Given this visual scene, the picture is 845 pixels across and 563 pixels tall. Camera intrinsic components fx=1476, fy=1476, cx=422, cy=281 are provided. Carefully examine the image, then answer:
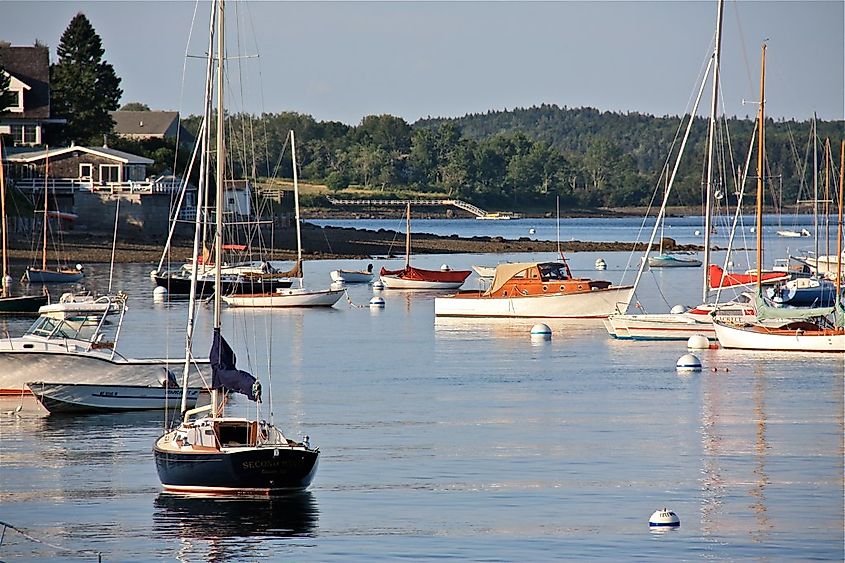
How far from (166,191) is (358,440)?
71928mm

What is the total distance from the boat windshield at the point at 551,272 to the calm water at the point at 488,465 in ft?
40.7

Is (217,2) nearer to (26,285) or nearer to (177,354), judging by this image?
(177,354)

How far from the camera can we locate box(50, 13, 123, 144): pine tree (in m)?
117

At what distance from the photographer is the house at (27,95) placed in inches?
4242

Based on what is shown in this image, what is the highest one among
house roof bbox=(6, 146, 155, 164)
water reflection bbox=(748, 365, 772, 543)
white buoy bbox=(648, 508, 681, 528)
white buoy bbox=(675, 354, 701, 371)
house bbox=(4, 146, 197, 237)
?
house roof bbox=(6, 146, 155, 164)

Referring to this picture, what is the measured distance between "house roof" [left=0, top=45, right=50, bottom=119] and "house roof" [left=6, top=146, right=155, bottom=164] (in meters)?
5.61

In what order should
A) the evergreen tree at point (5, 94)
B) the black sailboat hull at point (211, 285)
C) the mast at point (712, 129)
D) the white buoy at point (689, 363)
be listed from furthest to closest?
the evergreen tree at point (5, 94), the black sailboat hull at point (211, 285), the mast at point (712, 129), the white buoy at point (689, 363)

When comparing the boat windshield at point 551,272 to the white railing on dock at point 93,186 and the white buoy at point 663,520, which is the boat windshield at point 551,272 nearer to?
the white buoy at point 663,520

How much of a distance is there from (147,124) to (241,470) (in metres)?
117

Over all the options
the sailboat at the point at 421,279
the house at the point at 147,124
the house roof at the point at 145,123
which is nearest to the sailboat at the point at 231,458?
the sailboat at the point at 421,279

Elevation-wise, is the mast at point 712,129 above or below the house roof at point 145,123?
below

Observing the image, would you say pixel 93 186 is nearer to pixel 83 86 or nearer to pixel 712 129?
pixel 83 86

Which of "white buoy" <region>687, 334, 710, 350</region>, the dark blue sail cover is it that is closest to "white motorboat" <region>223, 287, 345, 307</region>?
"white buoy" <region>687, 334, 710, 350</region>

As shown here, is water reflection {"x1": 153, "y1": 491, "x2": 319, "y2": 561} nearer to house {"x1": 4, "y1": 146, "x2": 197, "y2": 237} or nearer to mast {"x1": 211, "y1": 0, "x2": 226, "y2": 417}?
mast {"x1": 211, "y1": 0, "x2": 226, "y2": 417}
